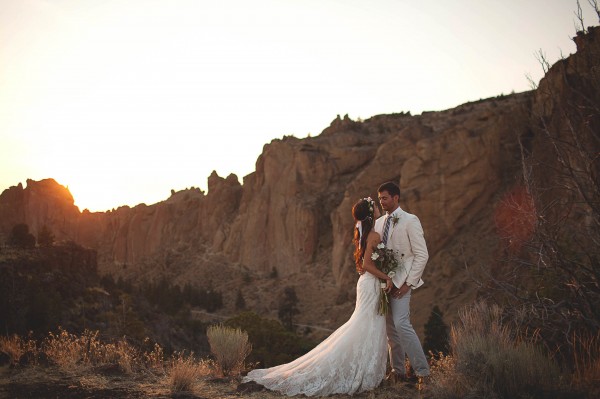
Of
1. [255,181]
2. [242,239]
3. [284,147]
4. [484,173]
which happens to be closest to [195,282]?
[242,239]

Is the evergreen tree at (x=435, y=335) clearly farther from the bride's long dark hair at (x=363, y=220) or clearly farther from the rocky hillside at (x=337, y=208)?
the bride's long dark hair at (x=363, y=220)

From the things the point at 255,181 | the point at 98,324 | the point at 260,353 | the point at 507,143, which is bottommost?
the point at 260,353

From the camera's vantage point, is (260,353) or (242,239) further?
(242,239)

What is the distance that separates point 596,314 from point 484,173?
3330 centimetres

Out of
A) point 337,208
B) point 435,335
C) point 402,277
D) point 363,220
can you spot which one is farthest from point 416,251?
point 337,208

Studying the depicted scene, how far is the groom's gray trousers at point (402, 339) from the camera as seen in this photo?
20.9 feet

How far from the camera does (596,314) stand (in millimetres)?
5949

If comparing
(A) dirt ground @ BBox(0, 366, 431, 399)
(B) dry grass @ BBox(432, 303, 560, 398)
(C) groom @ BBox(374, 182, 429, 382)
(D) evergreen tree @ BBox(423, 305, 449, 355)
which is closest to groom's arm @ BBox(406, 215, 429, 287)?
(C) groom @ BBox(374, 182, 429, 382)

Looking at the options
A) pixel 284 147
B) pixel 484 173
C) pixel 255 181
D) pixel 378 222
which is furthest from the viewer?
pixel 255 181

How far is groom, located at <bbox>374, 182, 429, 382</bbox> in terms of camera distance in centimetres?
640

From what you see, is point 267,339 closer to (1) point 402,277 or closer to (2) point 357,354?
(2) point 357,354

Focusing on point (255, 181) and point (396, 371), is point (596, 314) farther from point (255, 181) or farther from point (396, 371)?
point (255, 181)

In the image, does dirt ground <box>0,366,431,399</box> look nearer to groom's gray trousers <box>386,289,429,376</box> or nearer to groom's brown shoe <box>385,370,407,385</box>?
groom's brown shoe <box>385,370,407,385</box>

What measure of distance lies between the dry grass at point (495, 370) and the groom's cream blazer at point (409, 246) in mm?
928
